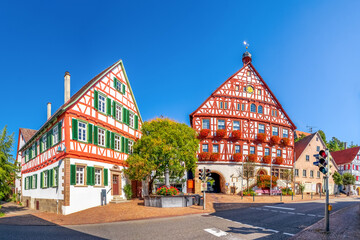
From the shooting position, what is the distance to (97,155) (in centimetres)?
2048

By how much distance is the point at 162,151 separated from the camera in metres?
22.1

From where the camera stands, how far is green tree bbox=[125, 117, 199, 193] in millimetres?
22156

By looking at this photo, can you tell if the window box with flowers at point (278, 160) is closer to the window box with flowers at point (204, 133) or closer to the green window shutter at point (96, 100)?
the window box with flowers at point (204, 133)

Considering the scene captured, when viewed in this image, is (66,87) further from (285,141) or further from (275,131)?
(285,141)

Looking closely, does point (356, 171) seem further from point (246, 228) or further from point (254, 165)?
point (246, 228)

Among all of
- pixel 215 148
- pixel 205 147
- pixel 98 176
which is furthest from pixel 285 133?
pixel 98 176

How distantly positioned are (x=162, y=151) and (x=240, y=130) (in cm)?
1564

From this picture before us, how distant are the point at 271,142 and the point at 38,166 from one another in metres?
28.4

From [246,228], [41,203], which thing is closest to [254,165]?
[246,228]

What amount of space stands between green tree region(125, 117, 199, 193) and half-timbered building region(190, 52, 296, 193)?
9032 millimetres

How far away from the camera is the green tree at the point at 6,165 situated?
1852 cm

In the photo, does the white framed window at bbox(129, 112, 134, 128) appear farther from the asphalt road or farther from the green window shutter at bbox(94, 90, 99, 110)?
the asphalt road

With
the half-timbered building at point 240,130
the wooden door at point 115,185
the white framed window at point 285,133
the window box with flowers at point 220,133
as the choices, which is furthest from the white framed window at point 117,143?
the white framed window at point 285,133

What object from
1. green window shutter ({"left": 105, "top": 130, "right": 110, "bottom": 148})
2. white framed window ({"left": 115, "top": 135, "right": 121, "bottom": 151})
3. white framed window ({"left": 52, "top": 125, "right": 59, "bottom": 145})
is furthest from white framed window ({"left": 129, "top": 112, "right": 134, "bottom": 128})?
white framed window ({"left": 52, "top": 125, "right": 59, "bottom": 145})
